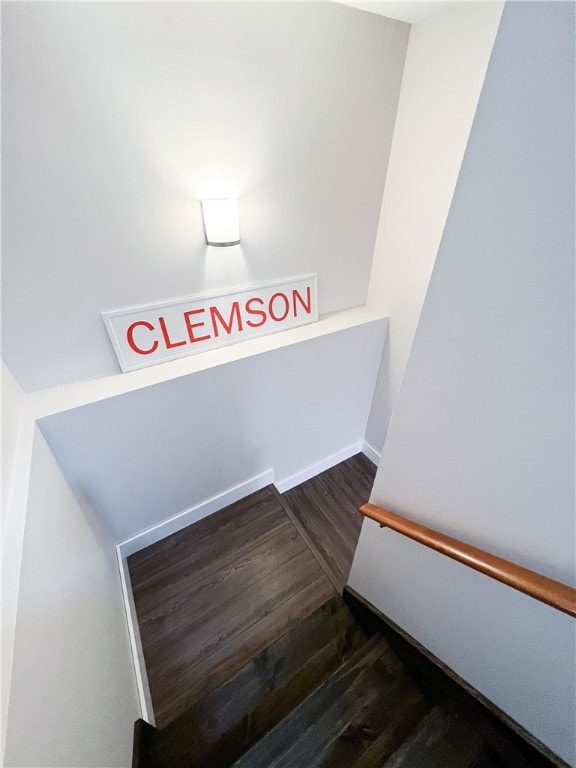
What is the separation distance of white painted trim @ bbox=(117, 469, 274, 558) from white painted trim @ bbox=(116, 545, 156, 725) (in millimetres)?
72

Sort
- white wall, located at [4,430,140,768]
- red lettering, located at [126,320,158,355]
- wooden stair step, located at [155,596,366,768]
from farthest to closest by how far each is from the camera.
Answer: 1. red lettering, located at [126,320,158,355]
2. wooden stair step, located at [155,596,366,768]
3. white wall, located at [4,430,140,768]

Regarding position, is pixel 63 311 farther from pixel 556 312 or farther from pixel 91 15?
pixel 556 312

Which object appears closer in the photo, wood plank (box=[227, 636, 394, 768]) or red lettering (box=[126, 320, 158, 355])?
wood plank (box=[227, 636, 394, 768])

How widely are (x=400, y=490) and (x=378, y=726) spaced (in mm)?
876

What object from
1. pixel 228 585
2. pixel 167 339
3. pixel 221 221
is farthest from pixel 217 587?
pixel 221 221

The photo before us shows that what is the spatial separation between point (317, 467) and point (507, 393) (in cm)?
185

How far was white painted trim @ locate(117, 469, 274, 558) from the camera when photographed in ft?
5.41

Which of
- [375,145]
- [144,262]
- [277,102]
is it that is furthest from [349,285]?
[144,262]

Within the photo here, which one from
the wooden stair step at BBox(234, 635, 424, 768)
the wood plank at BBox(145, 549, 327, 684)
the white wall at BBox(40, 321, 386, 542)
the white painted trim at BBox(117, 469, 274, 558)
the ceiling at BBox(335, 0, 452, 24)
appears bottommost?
the wood plank at BBox(145, 549, 327, 684)

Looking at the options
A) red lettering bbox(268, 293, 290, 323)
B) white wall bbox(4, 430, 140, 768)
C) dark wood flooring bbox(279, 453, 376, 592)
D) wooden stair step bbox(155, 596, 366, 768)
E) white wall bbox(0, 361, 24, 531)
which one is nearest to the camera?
white wall bbox(4, 430, 140, 768)

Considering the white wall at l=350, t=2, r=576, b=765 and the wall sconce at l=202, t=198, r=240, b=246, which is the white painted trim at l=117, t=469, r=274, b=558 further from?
the wall sconce at l=202, t=198, r=240, b=246

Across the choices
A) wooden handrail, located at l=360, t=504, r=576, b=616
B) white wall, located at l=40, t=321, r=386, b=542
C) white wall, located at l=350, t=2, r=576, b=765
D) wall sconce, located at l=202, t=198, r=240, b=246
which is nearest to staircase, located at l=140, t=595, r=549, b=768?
white wall, located at l=350, t=2, r=576, b=765

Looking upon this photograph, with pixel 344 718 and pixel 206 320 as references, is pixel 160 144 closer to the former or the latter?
pixel 206 320

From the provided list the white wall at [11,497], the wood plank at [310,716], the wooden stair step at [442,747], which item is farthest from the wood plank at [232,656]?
the white wall at [11,497]
